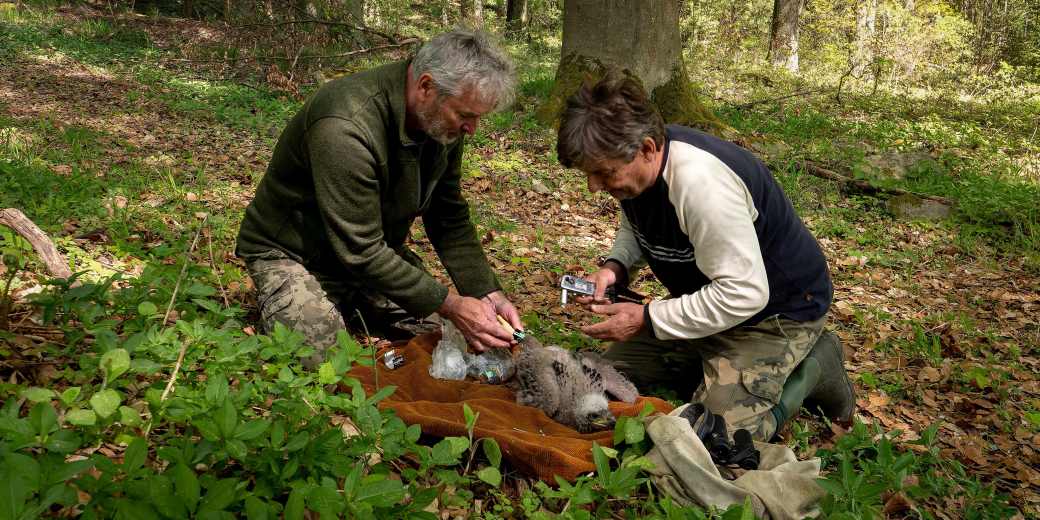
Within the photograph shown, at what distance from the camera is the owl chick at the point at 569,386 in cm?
304

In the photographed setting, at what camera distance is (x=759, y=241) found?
313cm

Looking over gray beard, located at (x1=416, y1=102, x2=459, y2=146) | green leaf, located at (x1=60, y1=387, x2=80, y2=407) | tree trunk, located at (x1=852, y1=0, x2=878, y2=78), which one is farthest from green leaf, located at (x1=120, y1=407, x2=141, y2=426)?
tree trunk, located at (x1=852, y1=0, x2=878, y2=78)

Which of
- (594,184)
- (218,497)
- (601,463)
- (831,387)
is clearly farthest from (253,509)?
(831,387)

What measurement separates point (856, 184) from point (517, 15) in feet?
49.9

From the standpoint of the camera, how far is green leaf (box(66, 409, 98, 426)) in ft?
5.97

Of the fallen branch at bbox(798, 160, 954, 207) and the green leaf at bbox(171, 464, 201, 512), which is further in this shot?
the fallen branch at bbox(798, 160, 954, 207)

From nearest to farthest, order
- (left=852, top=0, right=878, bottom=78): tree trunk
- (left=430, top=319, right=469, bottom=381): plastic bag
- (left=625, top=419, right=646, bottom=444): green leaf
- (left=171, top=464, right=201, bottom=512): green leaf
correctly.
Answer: (left=171, top=464, right=201, bottom=512): green leaf → (left=625, top=419, right=646, bottom=444): green leaf → (left=430, top=319, right=469, bottom=381): plastic bag → (left=852, top=0, right=878, bottom=78): tree trunk

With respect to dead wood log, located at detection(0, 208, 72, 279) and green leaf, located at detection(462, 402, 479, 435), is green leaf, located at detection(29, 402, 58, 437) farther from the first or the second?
dead wood log, located at detection(0, 208, 72, 279)

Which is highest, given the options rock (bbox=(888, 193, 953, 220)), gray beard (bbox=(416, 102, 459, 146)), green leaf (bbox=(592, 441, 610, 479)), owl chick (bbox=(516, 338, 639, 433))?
gray beard (bbox=(416, 102, 459, 146))

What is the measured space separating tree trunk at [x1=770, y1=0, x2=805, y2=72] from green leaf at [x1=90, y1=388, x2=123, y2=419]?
1730 cm

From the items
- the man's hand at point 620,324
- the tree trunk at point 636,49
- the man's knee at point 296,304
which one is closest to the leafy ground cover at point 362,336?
the man's knee at point 296,304

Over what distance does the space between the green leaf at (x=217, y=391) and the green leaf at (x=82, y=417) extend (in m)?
0.29

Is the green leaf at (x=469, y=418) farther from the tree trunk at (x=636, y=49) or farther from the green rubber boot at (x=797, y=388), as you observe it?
the tree trunk at (x=636, y=49)

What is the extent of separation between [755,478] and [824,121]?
26.4ft
